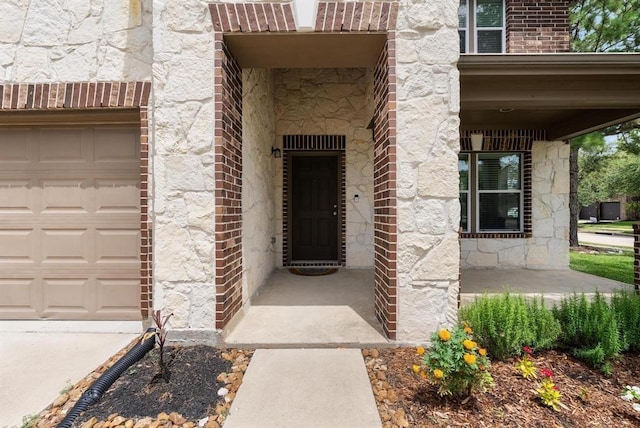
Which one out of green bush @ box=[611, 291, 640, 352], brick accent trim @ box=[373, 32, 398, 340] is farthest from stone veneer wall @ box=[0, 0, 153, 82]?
green bush @ box=[611, 291, 640, 352]

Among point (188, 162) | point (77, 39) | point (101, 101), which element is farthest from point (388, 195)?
point (77, 39)

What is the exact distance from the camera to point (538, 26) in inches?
219

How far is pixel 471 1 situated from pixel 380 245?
17.5 ft

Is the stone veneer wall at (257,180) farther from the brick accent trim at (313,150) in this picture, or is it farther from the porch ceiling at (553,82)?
the porch ceiling at (553,82)

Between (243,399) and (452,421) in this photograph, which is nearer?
(452,421)

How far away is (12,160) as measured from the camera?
10.7 feet

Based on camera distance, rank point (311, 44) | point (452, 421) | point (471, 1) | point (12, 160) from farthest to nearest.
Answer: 1. point (471, 1)
2. point (12, 160)
3. point (311, 44)
4. point (452, 421)

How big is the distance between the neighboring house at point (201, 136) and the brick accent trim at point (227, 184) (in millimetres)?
19

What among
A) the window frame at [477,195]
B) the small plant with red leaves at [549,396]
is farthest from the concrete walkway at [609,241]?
the small plant with red leaves at [549,396]

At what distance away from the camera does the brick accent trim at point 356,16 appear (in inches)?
108

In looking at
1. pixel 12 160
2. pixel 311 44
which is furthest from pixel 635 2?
pixel 12 160

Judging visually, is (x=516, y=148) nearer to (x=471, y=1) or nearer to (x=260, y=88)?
(x=471, y=1)

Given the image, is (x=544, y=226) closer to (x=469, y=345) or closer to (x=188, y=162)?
(x=469, y=345)

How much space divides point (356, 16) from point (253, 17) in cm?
90
